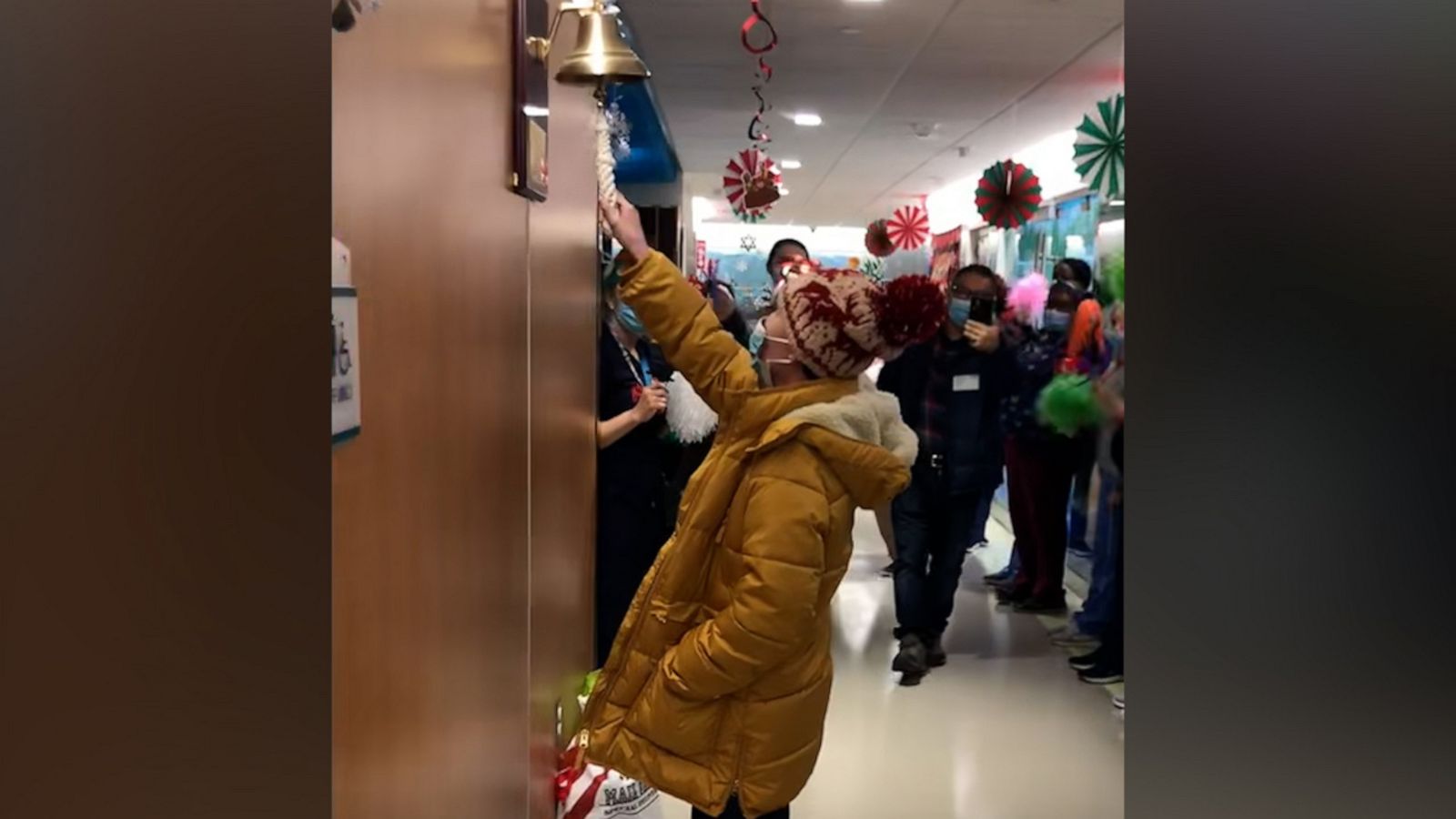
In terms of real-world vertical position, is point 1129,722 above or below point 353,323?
below

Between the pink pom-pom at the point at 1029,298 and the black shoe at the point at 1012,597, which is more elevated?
the pink pom-pom at the point at 1029,298

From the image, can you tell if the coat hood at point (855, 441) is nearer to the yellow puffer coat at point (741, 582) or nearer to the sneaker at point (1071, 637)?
the yellow puffer coat at point (741, 582)

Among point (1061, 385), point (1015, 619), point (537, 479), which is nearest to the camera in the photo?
point (537, 479)

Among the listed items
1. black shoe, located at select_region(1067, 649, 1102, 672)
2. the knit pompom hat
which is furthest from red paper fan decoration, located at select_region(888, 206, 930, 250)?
the knit pompom hat

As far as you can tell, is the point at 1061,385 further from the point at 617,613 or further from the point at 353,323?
the point at 353,323

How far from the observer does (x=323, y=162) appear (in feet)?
2.76

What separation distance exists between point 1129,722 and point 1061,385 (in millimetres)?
4024

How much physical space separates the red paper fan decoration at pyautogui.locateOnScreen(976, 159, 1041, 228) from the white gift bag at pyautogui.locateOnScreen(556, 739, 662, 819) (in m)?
3.27

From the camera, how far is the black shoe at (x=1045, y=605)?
548 centimetres

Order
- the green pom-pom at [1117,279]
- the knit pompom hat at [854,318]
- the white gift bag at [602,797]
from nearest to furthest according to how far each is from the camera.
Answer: the green pom-pom at [1117,279] → the knit pompom hat at [854,318] → the white gift bag at [602,797]

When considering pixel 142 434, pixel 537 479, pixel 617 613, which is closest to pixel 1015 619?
pixel 617 613

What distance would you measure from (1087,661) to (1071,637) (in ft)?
1.22

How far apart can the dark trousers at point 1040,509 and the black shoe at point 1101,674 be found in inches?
33.6

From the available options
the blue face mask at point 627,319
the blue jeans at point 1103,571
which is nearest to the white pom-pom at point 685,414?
the blue face mask at point 627,319
